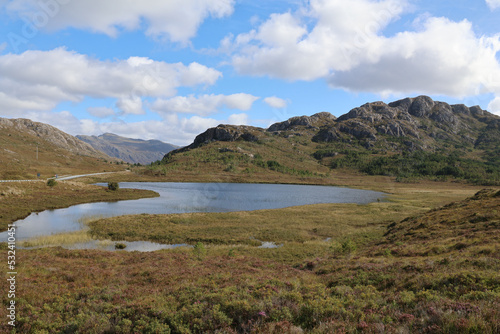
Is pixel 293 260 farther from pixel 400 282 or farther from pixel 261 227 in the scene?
pixel 261 227

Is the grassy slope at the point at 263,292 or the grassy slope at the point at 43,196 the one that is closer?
the grassy slope at the point at 263,292

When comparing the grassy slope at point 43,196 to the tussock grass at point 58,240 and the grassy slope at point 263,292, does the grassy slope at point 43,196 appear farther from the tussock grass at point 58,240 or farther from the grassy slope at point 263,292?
the grassy slope at point 263,292

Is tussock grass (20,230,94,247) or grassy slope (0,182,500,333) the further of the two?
tussock grass (20,230,94,247)

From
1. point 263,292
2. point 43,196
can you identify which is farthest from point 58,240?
point 43,196

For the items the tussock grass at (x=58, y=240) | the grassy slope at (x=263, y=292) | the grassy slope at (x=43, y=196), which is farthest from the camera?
the grassy slope at (x=43, y=196)

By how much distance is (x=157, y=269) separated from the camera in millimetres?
22578

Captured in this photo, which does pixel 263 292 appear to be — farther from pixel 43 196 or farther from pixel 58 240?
pixel 43 196

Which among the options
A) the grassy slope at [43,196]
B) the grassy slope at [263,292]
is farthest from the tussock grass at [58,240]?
the grassy slope at [43,196]

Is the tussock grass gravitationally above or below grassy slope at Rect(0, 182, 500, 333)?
below

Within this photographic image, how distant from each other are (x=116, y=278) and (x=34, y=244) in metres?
22.4

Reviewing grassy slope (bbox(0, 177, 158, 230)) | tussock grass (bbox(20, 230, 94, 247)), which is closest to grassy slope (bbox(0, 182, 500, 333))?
tussock grass (bbox(20, 230, 94, 247))

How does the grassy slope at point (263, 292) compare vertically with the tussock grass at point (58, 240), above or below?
above

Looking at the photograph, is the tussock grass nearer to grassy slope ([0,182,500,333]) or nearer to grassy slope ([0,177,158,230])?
grassy slope ([0,182,500,333])

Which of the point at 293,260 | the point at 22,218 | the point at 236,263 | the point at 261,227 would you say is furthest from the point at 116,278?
the point at 22,218
